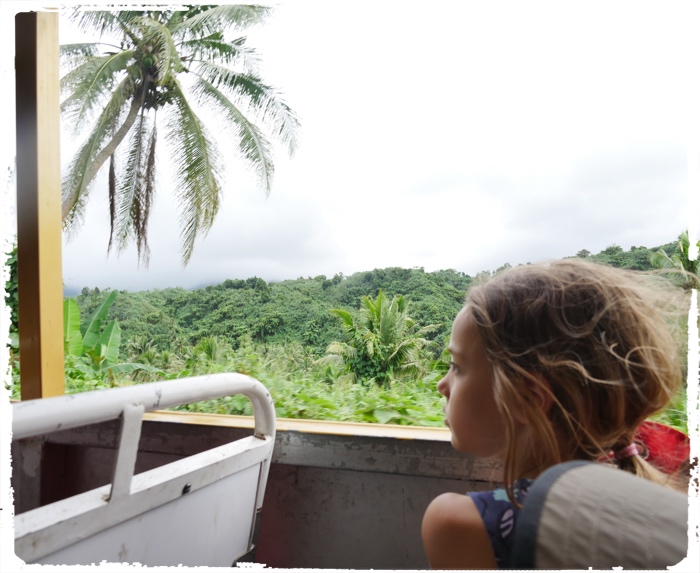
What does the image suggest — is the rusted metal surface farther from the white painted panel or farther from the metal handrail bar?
the metal handrail bar

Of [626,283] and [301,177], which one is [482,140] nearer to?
[626,283]

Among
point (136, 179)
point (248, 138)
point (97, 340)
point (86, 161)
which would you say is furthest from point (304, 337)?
point (136, 179)

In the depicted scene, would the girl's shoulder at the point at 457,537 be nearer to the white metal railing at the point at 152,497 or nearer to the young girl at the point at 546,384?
the young girl at the point at 546,384

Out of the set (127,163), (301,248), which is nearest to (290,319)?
(301,248)

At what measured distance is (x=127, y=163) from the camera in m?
10.1

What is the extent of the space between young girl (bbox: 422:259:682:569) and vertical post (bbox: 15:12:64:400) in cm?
124

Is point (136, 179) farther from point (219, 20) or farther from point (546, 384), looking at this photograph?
point (546, 384)

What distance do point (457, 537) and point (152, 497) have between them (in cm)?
45

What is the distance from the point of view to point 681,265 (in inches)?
41.6

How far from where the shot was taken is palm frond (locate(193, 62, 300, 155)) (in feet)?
31.8

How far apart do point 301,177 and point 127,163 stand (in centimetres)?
783

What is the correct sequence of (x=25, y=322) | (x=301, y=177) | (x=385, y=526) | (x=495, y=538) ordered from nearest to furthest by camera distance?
1. (x=495, y=538)
2. (x=385, y=526)
3. (x=25, y=322)
4. (x=301, y=177)

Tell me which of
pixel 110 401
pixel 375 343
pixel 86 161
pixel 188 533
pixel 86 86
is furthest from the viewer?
pixel 86 161

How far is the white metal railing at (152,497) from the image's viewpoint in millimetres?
604
